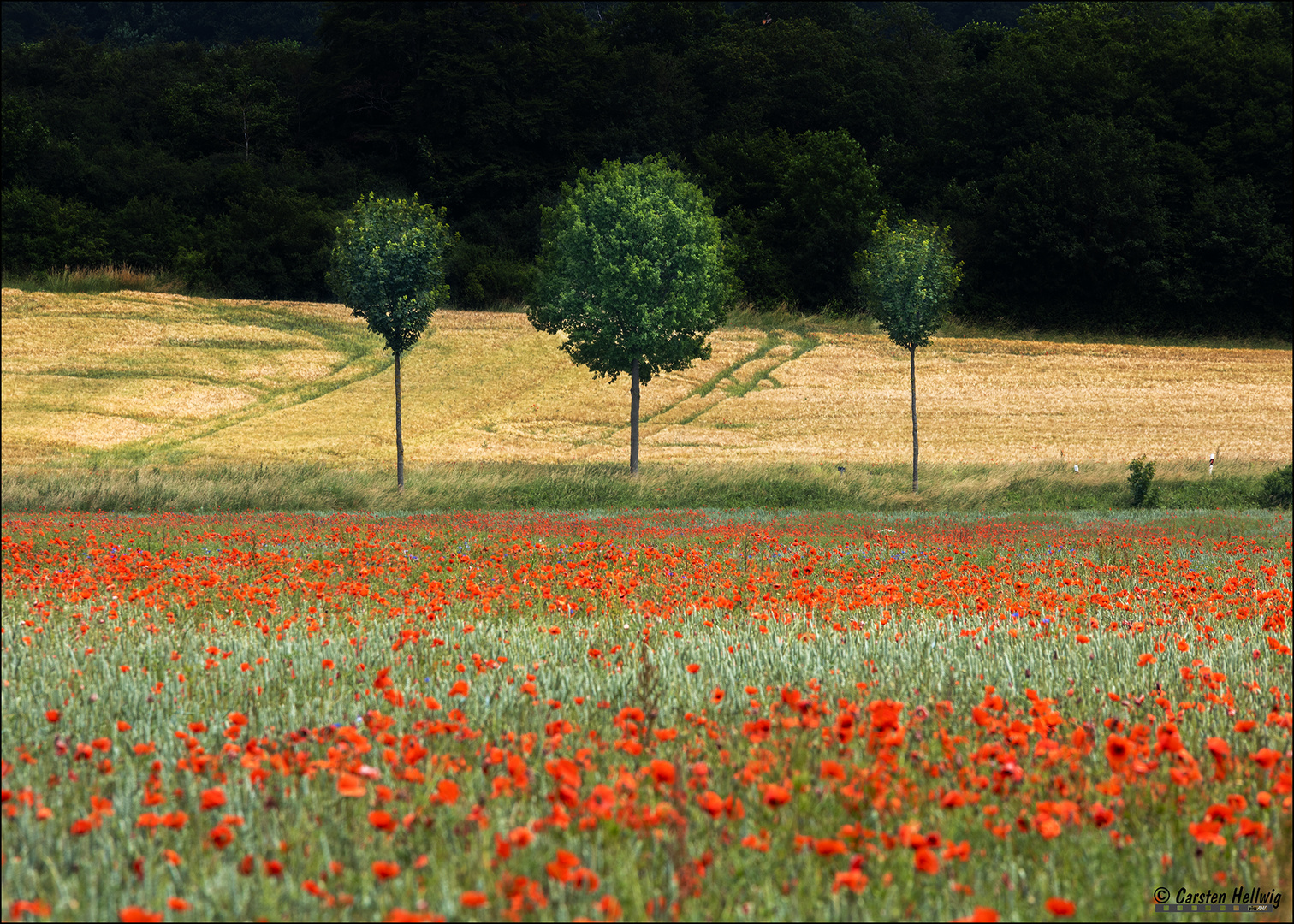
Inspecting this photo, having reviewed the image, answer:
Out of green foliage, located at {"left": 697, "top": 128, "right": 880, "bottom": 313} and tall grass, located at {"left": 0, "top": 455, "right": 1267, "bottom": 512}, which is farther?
green foliage, located at {"left": 697, "top": 128, "right": 880, "bottom": 313}

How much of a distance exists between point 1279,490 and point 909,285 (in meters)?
11.7

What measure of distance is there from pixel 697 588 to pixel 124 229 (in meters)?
57.3

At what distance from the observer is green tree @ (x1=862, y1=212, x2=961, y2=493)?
31.9 m

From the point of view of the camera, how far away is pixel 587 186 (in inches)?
1532

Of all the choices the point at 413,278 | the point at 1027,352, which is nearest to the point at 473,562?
the point at 413,278

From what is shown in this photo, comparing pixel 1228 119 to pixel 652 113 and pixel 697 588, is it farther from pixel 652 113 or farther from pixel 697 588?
pixel 697 588

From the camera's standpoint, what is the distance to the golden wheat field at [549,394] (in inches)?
1314

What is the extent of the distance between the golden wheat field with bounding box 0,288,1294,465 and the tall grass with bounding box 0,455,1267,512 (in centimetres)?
358

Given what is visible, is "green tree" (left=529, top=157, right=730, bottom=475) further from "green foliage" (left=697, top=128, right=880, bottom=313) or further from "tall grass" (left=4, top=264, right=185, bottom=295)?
"tall grass" (left=4, top=264, right=185, bottom=295)

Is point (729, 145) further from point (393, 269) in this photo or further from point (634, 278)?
point (393, 269)

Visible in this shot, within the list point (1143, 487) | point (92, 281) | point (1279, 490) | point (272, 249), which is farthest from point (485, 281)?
point (1279, 490)

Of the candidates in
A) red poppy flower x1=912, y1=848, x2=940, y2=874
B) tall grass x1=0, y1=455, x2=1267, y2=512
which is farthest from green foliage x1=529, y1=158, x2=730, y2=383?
red poppy flower x1=912, y1=848, x2=940, y2=874

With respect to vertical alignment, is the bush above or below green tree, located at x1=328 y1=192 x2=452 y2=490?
below

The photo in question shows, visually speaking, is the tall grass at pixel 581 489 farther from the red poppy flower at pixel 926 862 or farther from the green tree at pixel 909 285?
the red poppy flower at pixel 926 862
